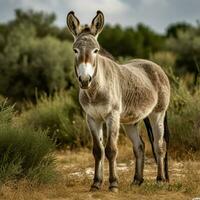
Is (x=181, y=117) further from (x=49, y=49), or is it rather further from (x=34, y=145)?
(x=49, y=49)

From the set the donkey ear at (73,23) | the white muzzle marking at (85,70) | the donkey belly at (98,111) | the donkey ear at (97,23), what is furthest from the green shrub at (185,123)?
the white muzzle marking at (85,70)

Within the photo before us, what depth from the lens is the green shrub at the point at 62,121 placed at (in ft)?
45.9

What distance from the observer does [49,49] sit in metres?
28.5

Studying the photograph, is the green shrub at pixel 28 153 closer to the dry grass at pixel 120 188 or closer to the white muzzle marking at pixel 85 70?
the dry grass at pixel 120 188

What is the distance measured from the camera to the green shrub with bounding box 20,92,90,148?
1398cm

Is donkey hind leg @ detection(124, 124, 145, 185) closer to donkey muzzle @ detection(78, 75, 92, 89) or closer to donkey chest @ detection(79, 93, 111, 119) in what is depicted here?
donkey chest @ detection(79, 93, 111, 119)

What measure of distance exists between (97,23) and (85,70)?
3.60 ft

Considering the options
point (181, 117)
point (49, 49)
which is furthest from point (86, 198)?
point (49, 49)

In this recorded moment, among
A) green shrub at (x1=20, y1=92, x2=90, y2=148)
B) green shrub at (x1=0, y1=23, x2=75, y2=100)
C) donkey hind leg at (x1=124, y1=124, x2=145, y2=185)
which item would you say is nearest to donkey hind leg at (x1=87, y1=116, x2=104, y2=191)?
donkey hind leg at (x1=124, y1=124, x2=145, y2=185)

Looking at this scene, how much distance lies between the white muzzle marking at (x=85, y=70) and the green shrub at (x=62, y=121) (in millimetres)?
6053

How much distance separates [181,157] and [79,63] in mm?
4653

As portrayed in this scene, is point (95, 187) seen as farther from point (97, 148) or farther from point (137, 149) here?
point (137, 149)

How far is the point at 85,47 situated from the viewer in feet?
25.9

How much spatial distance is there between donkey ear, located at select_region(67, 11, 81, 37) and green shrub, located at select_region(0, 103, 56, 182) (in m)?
1.72
